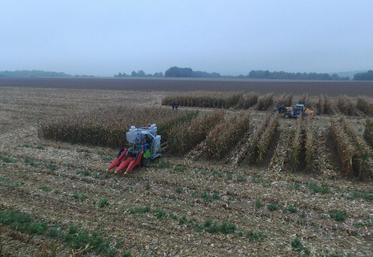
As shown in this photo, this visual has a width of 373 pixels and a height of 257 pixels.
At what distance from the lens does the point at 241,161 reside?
12.5 m

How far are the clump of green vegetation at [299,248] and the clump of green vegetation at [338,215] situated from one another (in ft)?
5.11

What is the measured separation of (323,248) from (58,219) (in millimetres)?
5540

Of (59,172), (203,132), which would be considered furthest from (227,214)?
(203,132)

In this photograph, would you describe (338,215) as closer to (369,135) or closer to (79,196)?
(79,196)

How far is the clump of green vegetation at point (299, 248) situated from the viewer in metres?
6.43

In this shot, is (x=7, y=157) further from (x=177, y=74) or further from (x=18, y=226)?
(x=177, y=74)

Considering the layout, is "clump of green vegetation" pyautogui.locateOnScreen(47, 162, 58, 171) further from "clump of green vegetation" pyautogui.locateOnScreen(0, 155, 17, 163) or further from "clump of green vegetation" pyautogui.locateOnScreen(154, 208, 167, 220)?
"clump of green vegetation" pyautogui.locateOnScreen(154, 208, 167, 220)

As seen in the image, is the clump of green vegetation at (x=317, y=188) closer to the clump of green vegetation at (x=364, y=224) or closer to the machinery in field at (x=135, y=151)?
the clump of green vegetation at (x=364, y=224)

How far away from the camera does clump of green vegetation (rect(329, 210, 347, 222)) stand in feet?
25.6

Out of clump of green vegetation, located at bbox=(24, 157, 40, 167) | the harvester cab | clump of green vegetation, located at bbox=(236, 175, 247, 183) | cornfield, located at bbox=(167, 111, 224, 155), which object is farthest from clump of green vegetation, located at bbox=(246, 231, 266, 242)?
the harvester cab

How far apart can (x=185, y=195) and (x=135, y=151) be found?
298 centimetres

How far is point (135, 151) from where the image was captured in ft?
37.4

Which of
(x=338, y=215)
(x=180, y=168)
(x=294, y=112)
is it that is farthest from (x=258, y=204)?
(x=294, y=112)

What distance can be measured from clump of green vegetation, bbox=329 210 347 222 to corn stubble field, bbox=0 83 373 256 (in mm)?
25
